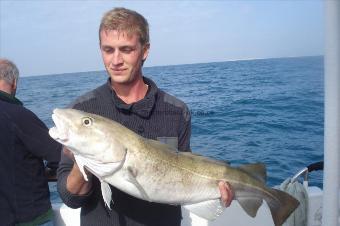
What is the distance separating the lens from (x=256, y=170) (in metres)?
3.29

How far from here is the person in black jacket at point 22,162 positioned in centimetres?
388

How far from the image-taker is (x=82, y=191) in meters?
2.71

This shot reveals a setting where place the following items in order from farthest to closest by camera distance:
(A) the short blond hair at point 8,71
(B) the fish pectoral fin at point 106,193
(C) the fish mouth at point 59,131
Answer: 1. (A) the short blond hair at point 8,71
2. (B) the fish pectoral fin at point 106,193
3. (C) the fish mouth at point 59,131

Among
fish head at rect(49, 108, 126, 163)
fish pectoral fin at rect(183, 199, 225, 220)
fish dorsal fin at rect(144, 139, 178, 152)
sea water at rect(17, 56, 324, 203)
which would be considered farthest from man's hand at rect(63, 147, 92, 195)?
sea water at rect(17, 56, 324, 203)

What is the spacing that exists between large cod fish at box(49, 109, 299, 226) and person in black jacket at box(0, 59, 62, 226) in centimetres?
172

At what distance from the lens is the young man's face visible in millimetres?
2811

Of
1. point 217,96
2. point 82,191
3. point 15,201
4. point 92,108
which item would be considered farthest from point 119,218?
point 217,96

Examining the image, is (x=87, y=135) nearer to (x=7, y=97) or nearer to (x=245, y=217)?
(x=7, y=97)

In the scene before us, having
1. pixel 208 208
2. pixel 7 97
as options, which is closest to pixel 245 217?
pixel 208 208

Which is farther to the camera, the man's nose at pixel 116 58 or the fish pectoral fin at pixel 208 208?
the fish pectoral fin at pixel 208 208

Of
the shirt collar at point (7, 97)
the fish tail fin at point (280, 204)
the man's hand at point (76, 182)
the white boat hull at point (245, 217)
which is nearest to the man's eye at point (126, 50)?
the man's hand at point (76, 182)

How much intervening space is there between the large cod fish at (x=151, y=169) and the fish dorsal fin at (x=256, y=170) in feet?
0.12

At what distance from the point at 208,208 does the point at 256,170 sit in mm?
580

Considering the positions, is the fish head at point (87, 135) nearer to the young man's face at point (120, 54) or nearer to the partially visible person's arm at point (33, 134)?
the young man's face at point (120, 54)
